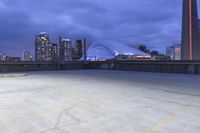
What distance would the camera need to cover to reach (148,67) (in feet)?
117

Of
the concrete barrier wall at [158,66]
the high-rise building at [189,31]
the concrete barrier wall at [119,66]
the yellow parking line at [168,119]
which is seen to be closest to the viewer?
the yellow parking line at [168,119]

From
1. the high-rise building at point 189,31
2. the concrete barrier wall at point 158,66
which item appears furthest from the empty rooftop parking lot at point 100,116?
the high-rise building at point 189,31

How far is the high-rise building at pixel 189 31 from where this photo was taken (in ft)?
382

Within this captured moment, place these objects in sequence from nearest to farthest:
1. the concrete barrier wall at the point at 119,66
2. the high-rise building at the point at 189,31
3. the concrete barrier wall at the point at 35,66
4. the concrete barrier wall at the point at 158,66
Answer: the concrete barrier wall at the point at 158,66 → the concrete barrier wall at the point at 119,66 → the concrete barrier wall at the point at 35,66 → the high-rise building at the point at 189,31

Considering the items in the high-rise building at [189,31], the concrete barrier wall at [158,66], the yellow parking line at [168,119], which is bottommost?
the yellow parking line at [168,119]

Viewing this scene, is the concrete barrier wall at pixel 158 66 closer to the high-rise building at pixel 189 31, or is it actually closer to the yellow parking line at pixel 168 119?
the yellow parking line at pixel 168 119

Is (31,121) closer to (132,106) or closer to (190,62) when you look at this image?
(132,106)

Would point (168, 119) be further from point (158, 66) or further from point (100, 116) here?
point (158, 66)

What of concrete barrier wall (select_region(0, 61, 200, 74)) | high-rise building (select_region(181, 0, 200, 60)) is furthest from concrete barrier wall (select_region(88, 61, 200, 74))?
high-rise building (select_region(181, 0, 200, 60))

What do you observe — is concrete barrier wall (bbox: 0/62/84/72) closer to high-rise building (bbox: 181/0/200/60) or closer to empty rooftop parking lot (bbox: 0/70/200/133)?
empty rooftop parking lot (bbox: 0/70/200/133)

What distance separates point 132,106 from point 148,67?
28071 millimetres

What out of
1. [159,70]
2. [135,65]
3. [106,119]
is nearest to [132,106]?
[106,119]

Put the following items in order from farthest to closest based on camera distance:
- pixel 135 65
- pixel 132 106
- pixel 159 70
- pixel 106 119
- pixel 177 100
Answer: pixel 135 65, pixel 159 70, pixel 177 100, pixel 132 106, pixel 106 119

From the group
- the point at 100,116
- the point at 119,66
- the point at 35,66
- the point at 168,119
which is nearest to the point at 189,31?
the point at 119,66
